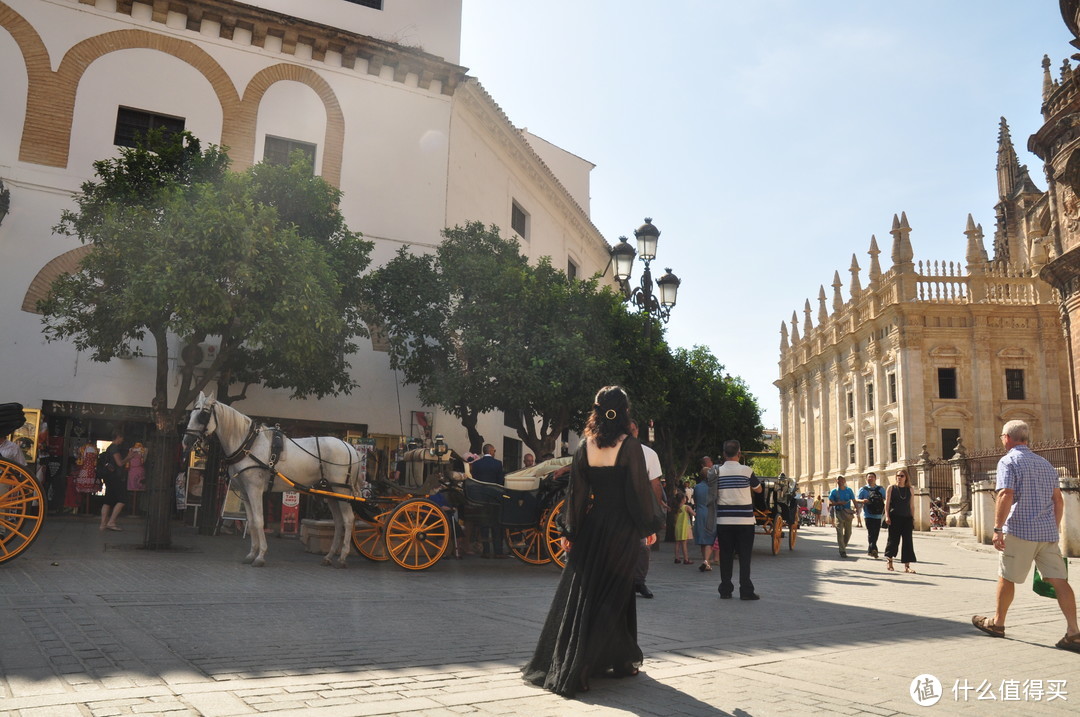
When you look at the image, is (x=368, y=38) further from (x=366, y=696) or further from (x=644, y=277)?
(x=366, y=696)

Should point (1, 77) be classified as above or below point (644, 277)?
above

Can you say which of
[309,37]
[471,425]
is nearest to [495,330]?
[471,425]

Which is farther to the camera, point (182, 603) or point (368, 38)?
point (368, 38)

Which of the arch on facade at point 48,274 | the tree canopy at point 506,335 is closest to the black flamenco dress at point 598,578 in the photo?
the tree canopy at point 506,335

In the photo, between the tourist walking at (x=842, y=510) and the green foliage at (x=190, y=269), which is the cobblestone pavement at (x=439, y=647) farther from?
the tourist walking at (x=842, y=510)

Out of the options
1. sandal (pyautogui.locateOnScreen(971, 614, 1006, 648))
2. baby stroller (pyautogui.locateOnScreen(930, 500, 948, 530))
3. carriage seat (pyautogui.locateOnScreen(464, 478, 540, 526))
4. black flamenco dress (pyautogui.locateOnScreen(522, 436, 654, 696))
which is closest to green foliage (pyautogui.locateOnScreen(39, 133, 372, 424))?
carriage seat (pyautogui.locateOnScreen(464, 478, 540, 526))

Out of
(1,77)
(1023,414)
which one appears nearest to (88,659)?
(1,77)

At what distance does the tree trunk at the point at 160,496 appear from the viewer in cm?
1181

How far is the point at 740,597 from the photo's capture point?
29.1ft

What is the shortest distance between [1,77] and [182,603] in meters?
15.7

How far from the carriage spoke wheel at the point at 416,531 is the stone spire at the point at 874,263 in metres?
43.1

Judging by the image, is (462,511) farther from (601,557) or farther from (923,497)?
(923,497)

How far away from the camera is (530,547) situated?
11.3 metres

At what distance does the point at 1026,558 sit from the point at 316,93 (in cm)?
1840
